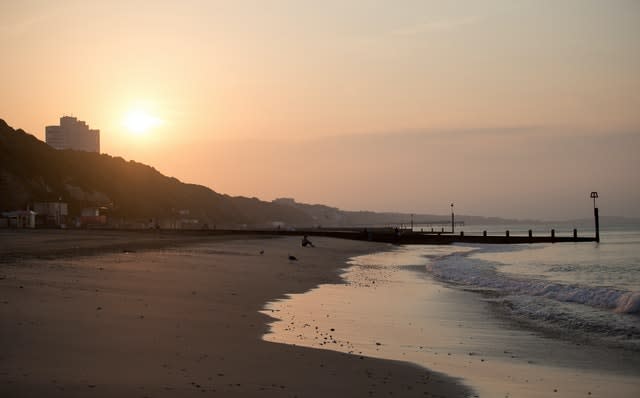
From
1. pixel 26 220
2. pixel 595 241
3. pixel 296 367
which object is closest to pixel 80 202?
pixel 26 220

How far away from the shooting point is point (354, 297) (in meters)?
18.4

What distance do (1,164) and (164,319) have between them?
411 feet

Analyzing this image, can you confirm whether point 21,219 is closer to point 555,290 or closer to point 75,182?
point 75,182

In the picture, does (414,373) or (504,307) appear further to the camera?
(504,307)

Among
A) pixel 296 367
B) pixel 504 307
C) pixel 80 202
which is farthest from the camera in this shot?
pixel 80 202

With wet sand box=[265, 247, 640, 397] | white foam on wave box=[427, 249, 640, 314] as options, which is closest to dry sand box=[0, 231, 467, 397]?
wet sand box=[265, 247, 640, 397]

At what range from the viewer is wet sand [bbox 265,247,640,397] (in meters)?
8.48

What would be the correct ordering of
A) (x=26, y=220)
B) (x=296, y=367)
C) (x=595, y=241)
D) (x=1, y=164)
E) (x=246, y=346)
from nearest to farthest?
(x=296, y=367), (x=246, y=346), (x=595, y=241), (x=26, y=220), (x=1, y=164)

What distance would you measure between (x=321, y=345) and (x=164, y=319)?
322 centimetres

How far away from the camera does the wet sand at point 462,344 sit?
8.48 metres

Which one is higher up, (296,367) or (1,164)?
(1,164)

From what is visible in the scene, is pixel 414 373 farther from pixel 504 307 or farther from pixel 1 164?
pixel 1 164

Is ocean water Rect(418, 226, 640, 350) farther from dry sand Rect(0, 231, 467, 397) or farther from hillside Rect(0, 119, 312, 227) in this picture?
hillside Rect(0, 119, 312, 227)

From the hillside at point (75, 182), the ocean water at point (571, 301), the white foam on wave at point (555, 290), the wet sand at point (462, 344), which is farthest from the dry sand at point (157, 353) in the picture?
the hillside at point (75, 182)
